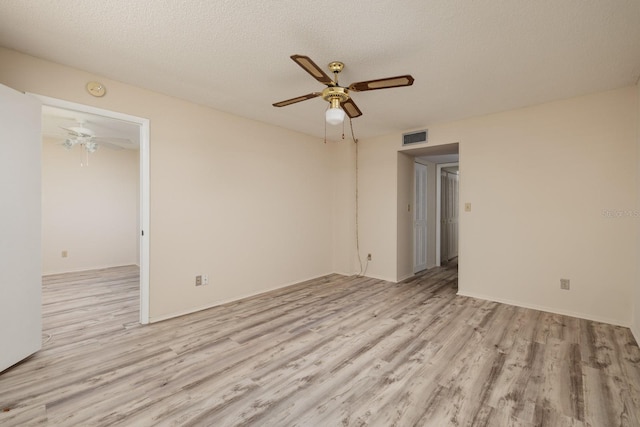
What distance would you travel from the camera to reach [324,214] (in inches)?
203

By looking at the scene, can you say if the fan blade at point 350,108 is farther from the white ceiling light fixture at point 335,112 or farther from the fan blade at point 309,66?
the fan blade at point 309,66

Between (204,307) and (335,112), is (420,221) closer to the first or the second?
(335,112)

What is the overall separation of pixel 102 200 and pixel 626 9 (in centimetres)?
756

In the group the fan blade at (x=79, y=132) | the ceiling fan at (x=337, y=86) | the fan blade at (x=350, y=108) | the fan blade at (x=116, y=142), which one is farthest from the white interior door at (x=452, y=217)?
the fan blade at (x=79, y=132)

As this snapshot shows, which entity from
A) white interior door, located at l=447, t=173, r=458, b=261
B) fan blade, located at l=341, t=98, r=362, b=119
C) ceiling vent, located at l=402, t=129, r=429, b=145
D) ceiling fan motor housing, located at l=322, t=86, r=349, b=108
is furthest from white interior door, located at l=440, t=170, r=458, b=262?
ceiling fan motor housing, located at l=322, t=86, r=349, b=108

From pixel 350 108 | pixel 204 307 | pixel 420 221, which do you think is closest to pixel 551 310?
pixel 420 221

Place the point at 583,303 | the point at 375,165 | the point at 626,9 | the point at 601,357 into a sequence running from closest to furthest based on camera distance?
the point at 626,9, the point at 601,357, the point at 583,303, the point at 375,165

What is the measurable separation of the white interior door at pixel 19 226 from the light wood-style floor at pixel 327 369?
10.3 inches

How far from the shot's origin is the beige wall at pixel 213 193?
2.82 metres

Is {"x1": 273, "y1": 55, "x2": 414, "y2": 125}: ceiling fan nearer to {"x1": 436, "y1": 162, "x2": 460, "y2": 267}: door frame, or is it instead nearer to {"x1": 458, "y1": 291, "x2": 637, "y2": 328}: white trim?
{"x1": 458, "y1": 291, "x2": 637, "y2": 328}: white trim

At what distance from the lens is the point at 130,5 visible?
69.3 inches

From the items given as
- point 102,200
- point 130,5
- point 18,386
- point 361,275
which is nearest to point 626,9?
point 130,5

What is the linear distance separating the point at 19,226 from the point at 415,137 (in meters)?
4.60

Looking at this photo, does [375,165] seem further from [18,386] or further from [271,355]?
[18,386]
